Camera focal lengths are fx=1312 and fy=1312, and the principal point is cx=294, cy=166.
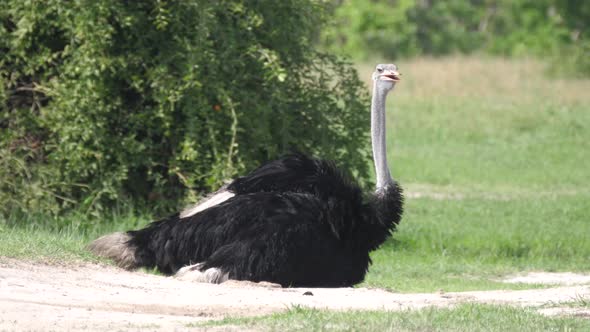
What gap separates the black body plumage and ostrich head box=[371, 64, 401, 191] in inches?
4.0

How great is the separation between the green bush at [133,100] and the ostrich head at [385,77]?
1665 mm

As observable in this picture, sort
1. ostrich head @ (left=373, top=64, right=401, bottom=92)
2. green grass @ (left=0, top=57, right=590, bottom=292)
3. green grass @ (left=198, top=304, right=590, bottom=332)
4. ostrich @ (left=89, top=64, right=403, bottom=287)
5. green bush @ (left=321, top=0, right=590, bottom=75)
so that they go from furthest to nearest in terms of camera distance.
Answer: green bush @ (left=321, top=0, right=590, bottom=75), green grass @ (left=0, top=57, right=590, bottom=292), ostrich head @ (left=373, top=64, right=401, bottom=92), ostrich @ (left=89, top=64, right=403, bottom=287), green grass @ (left=198, top=304, right=590, bottom=332)

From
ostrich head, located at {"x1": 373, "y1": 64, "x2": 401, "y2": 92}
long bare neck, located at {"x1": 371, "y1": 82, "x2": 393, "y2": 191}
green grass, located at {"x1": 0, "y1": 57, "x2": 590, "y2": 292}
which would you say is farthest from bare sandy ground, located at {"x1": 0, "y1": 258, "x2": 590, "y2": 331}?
ostrich head, located at {"x1": 373, "y1": 64, "x2": 401, "y2": 92}

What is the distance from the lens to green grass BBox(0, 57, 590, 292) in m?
10.4

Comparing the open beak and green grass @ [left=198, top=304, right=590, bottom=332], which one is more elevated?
the open beak

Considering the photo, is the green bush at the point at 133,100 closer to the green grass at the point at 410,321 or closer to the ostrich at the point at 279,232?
the ostrich at the point at 279,232

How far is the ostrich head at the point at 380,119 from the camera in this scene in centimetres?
843

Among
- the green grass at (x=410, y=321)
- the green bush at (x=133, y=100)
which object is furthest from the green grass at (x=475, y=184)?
the green grass at (x=410, y=321)

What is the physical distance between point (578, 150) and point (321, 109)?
9.06 meters

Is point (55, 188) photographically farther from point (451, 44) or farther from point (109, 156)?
point (451, 44)

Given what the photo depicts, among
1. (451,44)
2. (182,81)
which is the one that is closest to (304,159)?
(182,81)

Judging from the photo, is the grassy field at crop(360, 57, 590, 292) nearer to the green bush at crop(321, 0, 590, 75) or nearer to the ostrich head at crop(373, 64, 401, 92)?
the ostrich head at crop(373, 64, 401, 92)

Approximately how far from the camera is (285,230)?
308 inches

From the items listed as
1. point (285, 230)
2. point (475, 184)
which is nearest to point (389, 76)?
point (285, 230)
